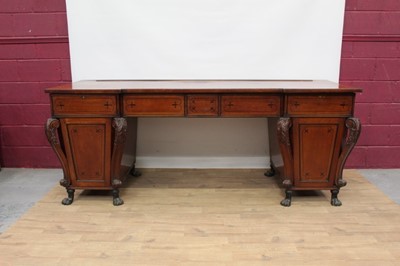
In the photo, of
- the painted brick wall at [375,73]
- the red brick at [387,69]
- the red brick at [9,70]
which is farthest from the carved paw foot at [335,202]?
the red brick at [9,70]

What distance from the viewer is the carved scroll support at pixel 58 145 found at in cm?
244

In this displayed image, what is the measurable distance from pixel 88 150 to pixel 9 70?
1.33 metres

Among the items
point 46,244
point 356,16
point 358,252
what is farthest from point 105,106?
point 356,16

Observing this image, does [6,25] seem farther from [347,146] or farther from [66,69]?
[347,146]

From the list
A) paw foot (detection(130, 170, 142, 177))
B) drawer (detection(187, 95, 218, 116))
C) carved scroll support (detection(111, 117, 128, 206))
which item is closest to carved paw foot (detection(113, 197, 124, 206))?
carved scroll support (detection(111, 117, 128, 206))

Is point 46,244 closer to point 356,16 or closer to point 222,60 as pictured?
point 222,60

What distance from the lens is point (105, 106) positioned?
2436 millimetres

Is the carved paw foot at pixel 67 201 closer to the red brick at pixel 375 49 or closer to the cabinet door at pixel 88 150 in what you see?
the cabinet door at pixel 88 150

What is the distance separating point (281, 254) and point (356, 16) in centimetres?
216

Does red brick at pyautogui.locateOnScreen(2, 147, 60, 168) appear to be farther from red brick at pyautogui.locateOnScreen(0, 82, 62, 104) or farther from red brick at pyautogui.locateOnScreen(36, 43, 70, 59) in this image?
red brick at pyautogui.locateOnScreen(36, 43, 70, 59)

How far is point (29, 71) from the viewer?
321cm

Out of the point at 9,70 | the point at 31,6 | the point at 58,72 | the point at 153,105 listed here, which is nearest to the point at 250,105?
the point at 153,105

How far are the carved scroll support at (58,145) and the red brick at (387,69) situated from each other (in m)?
2.65

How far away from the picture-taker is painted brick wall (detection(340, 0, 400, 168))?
304cm
